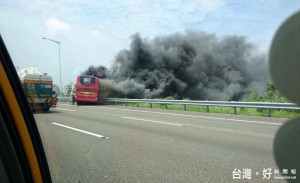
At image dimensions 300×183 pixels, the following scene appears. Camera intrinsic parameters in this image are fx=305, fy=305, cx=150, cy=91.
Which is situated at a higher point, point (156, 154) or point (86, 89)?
point (86, 89)

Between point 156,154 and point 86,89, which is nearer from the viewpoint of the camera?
point 156,154

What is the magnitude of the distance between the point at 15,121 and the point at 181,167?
3.51m

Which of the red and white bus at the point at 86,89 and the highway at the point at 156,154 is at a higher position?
the red and white bus at the point at 86,89

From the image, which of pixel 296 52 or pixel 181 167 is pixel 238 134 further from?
pixel 296 52

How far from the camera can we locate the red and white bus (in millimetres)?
24469

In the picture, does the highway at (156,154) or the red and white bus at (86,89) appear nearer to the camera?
the highway at (156,154)

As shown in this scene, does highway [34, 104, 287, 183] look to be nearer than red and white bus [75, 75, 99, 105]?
Yes

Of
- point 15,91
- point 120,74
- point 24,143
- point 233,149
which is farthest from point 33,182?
point 120,74

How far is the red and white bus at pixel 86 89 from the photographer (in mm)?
24469

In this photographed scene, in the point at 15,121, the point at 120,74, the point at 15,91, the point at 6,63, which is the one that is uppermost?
the point at 120,74

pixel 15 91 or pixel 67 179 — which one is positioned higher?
pixel 15 91

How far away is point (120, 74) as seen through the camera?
32500mm

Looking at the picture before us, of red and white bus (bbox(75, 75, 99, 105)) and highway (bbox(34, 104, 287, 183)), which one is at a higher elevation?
red and white bus (bbox(75, 75, 99, 105))

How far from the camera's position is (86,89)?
2483 centimetres
